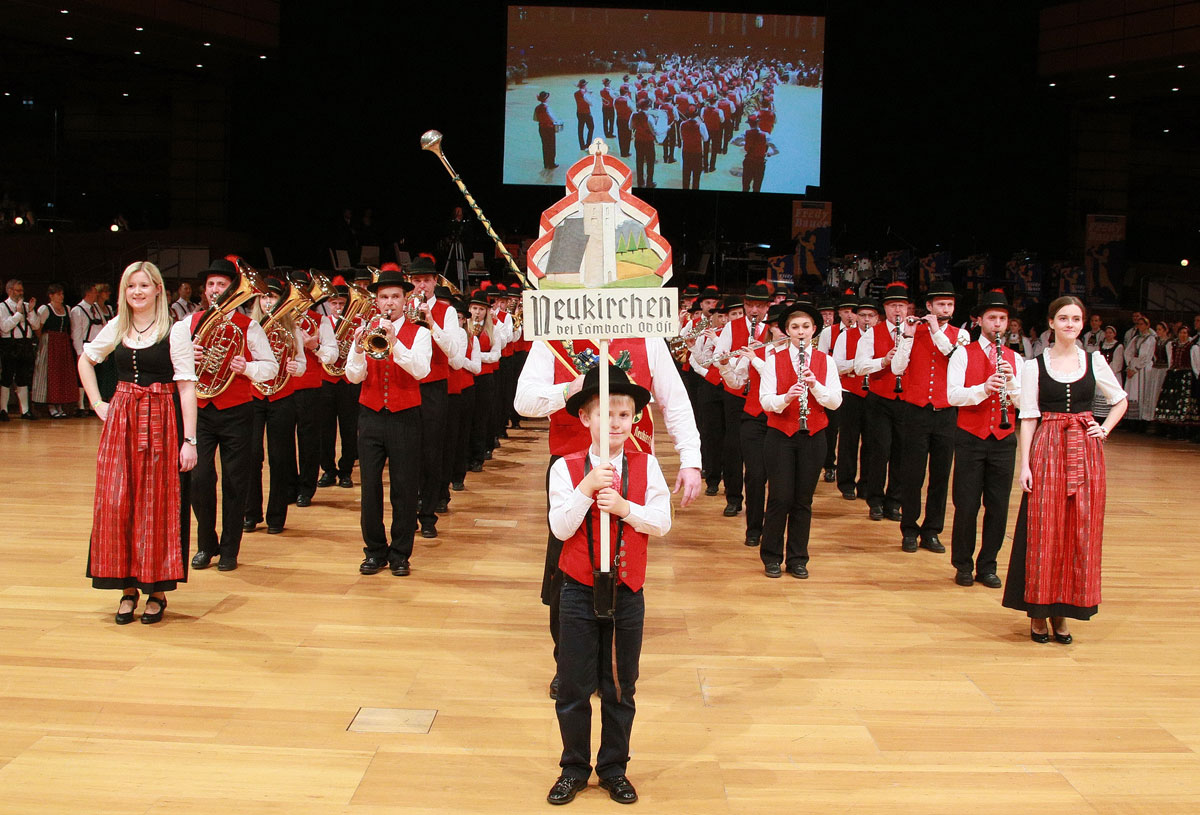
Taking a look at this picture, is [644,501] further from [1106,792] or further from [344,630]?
[344,630]

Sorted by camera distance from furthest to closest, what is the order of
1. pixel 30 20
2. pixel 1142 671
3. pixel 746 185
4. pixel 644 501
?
pixel 746 185 < pixel 30 20 < pixel 1142 671 < pixel 644 501

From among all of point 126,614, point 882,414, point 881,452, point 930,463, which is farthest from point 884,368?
point 126,614

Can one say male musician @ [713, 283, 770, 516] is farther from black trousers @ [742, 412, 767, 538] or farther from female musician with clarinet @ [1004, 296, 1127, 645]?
female musician with clarinet @ [1004, 296, 1127, 645]

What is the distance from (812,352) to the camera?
20.2 ft

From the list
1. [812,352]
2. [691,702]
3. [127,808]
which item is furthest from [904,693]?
[127,808]

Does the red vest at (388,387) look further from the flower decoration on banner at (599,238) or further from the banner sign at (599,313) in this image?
the banner sign at (599,313)

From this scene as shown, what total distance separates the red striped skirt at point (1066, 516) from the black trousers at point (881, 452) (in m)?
2.91

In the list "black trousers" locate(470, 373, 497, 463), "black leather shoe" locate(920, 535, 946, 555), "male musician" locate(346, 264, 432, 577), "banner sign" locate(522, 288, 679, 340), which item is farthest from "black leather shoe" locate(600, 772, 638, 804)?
"black trousers" locate(470, 373, 497, 463)

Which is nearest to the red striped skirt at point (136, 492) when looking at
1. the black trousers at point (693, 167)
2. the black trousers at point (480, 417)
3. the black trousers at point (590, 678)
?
the black trousers at point (590, 678)

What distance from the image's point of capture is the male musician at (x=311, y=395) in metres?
7.62

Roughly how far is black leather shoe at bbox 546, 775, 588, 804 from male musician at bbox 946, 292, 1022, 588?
3.55m

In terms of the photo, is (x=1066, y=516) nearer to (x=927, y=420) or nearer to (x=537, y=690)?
(x=927, y=420)

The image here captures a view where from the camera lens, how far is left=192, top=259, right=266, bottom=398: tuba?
5590mm

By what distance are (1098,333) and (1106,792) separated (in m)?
13.1
